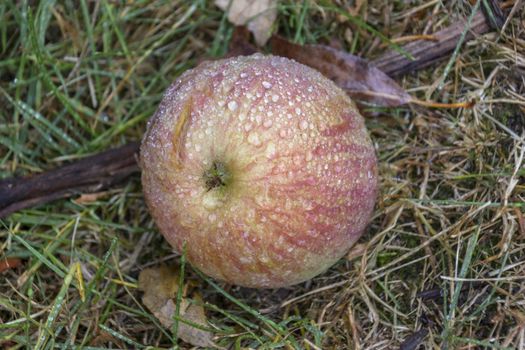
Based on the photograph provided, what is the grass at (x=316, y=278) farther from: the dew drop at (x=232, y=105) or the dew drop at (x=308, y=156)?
the dew drop at (x=232, y=105)

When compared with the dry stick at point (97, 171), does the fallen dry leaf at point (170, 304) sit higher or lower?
lower

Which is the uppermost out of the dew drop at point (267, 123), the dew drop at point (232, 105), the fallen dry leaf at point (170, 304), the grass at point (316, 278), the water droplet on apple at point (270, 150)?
the dew drop at point (232, 105)

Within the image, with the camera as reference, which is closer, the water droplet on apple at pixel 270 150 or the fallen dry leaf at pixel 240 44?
the water droplet on apple at pixel 270 150

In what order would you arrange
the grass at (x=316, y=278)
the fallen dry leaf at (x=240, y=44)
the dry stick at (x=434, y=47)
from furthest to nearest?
the fallen dry leaf at (x=240, y=44) < the dry stick at (x=434, y=47) < the grass at (x=316, y=278)

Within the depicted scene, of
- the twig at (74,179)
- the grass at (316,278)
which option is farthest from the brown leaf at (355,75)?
the twig at (74,179)

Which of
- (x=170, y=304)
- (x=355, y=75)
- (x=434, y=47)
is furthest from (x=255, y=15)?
(x=170, y=304)

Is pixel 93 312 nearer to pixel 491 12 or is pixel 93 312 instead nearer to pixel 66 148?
pixel 66 148

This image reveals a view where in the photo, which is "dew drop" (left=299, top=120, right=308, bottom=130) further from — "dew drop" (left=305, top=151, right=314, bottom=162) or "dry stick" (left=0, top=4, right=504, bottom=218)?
"dry stick" (left=0, top=4, right=504, bottom=218)
